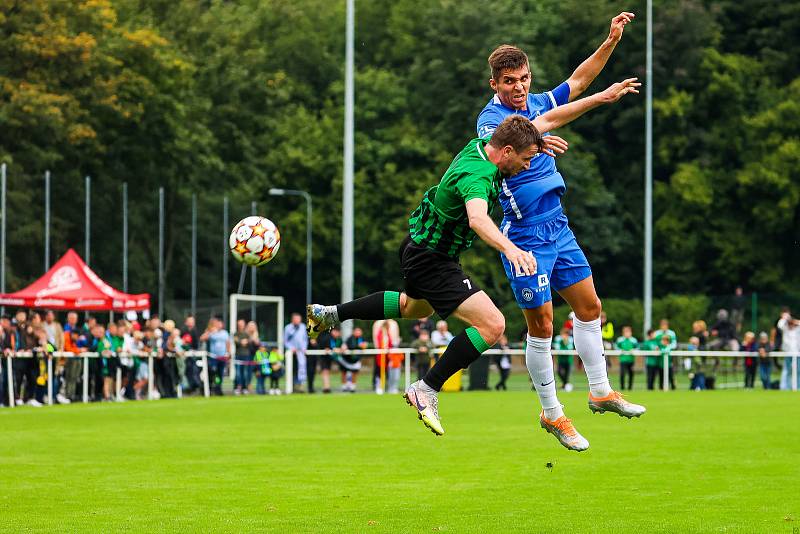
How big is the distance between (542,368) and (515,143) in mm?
2084

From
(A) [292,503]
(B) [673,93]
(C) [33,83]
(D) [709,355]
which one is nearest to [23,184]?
(C) [33,83]

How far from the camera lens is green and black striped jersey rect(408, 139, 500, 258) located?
964 centimetres

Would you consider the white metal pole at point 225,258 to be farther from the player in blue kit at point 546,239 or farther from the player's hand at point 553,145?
the player's hand at point 553,145

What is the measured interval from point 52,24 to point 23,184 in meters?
5.39

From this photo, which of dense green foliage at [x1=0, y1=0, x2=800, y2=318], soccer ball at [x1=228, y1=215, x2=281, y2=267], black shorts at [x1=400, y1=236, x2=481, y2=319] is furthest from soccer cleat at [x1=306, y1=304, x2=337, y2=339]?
dense green foliage at [x1=0, y1=0, x2=800, y2=318]

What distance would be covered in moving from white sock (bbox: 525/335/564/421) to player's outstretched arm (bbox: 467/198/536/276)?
140cm

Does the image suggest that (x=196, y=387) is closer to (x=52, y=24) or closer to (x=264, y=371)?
(x=264, y=371)

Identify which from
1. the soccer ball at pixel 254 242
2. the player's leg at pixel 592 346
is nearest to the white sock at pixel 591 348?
the player's leg at pixel 592 346

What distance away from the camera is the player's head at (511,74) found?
33.4 feet

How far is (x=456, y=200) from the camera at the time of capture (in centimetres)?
995

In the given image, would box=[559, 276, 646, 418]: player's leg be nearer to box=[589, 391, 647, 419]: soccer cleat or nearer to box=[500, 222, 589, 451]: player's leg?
box=[589, 391, 647, 419]: soccer cleat

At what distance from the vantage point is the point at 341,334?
37188 mm

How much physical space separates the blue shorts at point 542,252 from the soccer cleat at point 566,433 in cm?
93

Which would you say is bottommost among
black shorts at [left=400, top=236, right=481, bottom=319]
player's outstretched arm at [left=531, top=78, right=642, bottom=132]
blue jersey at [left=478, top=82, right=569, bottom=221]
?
black shorts at [left=400, top=236, right=481, bottom=319]
